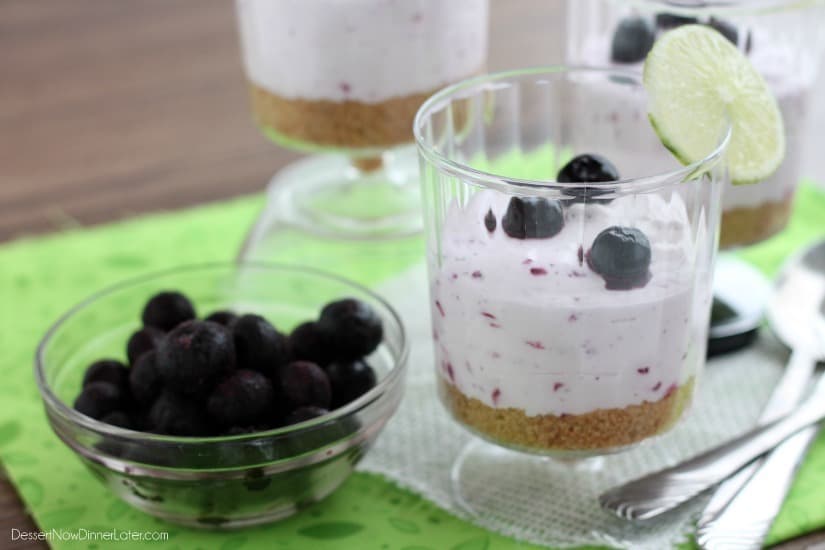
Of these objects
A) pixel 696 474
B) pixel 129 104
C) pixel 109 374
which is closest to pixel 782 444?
pixel 696 474

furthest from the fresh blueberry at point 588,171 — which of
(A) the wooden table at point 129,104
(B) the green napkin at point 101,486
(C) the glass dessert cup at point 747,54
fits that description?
(A) the wooden table at point 129,104

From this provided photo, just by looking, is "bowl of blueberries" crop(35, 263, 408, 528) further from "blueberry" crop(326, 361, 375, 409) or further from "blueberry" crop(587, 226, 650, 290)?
"blueberry" crop(587, 226, 650, 290)

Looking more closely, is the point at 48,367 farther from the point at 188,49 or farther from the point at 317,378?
the point at 188,49

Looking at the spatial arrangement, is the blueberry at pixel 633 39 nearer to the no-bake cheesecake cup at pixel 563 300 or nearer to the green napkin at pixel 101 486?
the no-bake cheesecake cup at pixel 563 300

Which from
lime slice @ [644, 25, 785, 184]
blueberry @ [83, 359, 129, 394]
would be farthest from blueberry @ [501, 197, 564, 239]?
blueberry @ [83, 359, 129, 394]

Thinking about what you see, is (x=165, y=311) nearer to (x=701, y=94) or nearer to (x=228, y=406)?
(x=228, y=406)
